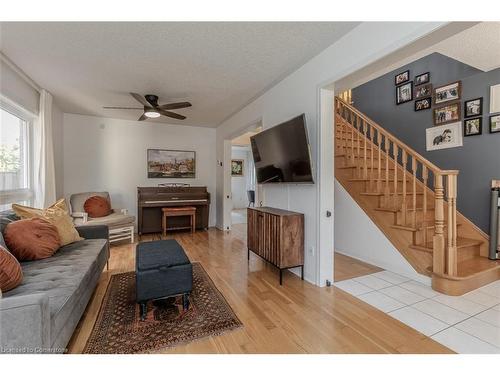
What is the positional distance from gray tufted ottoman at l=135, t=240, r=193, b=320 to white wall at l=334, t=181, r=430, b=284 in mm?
2514

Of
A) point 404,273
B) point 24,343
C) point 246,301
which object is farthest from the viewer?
point 404,273

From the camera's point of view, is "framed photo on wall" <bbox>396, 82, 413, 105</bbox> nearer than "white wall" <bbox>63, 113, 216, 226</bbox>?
Yes

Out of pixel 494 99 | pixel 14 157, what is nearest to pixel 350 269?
pixel 494 99

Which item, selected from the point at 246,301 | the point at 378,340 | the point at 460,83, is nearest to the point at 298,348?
the point at 378,340

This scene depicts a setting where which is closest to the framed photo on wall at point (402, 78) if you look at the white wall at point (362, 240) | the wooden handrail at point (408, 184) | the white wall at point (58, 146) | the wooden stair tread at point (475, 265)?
the wooden handrail at point (408, 184)

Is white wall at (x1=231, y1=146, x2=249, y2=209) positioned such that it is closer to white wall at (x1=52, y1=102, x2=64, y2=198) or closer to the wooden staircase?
the wooden staircase

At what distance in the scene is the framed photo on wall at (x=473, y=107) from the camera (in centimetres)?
314

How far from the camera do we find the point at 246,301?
225cm

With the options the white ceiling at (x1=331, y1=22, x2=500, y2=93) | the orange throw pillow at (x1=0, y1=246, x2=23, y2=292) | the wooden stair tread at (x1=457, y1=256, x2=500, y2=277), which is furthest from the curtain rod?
the wooden stair tread at (x1=457, y1=256, x2=500, y2=277)

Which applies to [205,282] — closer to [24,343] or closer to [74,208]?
[24,343]

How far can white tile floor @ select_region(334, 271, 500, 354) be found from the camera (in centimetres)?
166

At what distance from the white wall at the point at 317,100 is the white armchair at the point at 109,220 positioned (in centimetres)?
262

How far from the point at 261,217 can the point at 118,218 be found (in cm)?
275

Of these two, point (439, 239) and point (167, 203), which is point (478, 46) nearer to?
point (439, 239)
